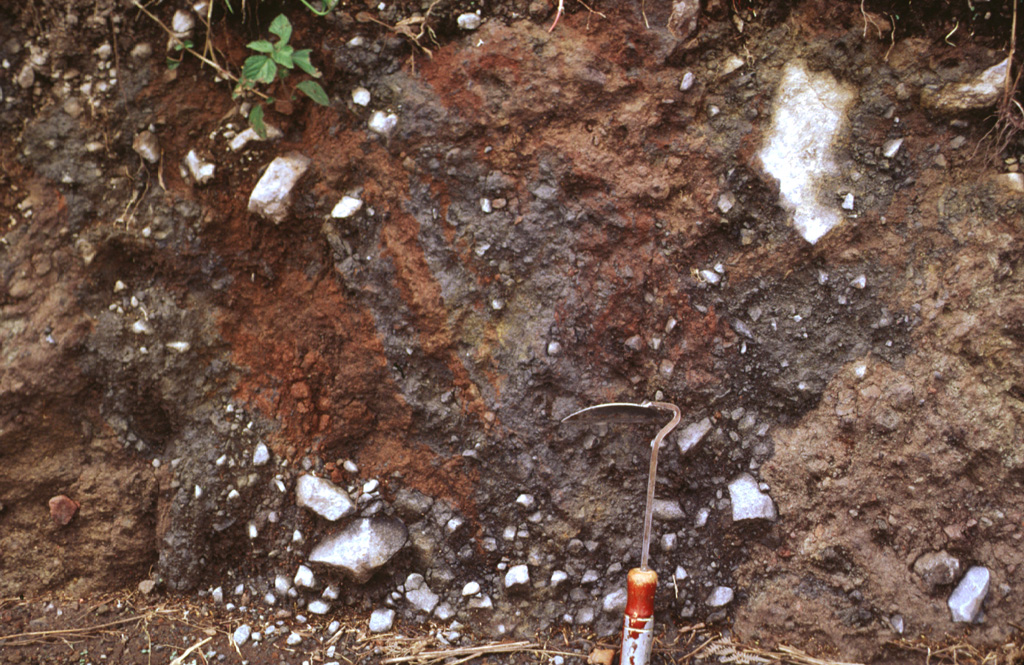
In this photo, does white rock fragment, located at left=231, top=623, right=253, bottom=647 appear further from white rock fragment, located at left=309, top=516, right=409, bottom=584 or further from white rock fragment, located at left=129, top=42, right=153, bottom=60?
white rock fragment, located at left=129, top=42, right=153, bottom=60

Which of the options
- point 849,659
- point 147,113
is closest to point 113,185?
point 147,113

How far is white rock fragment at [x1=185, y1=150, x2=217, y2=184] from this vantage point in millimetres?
1724

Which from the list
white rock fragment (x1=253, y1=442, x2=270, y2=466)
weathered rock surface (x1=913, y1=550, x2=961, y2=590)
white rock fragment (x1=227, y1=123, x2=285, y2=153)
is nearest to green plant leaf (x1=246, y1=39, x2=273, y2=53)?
white rock fragment (x1=227, y1=123, x2=285, y2=153)

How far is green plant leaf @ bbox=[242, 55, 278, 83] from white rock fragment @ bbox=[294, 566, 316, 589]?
4.19 ft

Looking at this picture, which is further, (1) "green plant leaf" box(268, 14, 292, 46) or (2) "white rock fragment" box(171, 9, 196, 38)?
(2) "white rock fragment" box(171, 9, 196, 38)

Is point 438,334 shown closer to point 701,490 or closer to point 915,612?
point 701,490

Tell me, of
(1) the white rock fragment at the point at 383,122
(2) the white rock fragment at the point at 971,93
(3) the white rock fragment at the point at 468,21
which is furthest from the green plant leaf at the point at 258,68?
(2) the white rock fragment at the point at 971,93

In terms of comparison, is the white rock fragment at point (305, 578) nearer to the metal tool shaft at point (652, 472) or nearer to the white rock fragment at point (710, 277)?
the metal tool shaft at point (652, 472)

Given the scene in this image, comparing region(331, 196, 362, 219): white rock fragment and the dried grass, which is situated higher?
region(331, 196, 362, 219): white rock fragment

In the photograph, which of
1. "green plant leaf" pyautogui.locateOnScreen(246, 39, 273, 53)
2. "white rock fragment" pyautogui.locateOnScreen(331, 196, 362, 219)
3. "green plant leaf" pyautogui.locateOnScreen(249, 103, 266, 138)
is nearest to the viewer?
"green plant leaf" pyautogui.locateOnScreen(246, 39, 273, 53)

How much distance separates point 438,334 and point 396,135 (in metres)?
0.54

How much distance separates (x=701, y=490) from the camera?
1764 millimetres

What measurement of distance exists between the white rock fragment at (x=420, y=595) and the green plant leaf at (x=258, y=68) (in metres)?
1.34

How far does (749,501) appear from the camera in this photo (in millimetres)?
1726
